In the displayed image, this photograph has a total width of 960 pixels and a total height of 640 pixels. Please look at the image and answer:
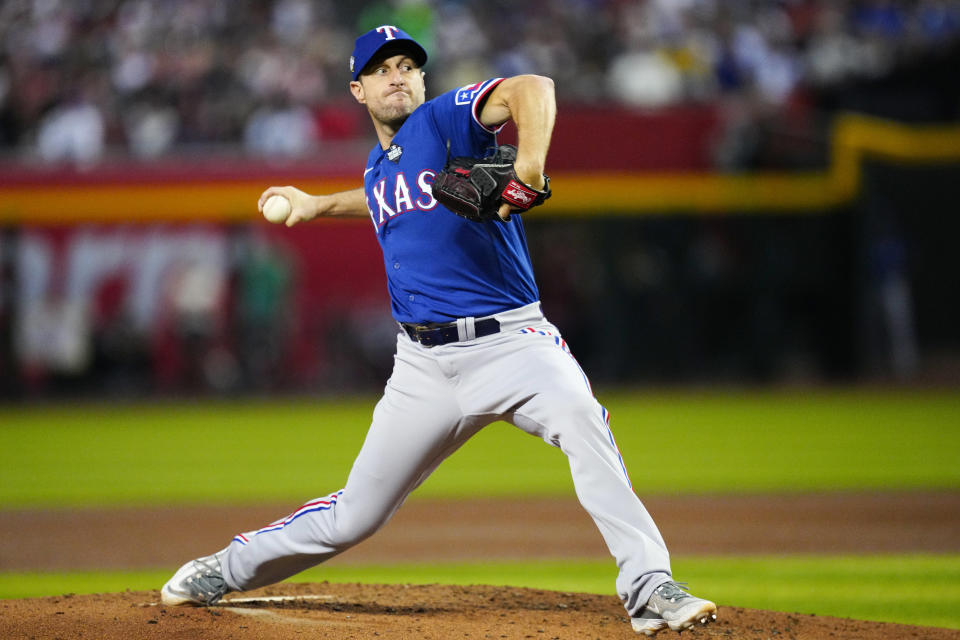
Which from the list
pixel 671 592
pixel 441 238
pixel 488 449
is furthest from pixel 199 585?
pixel 488 449

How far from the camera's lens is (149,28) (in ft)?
55.4

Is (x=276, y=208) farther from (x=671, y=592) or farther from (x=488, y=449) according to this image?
(x=488, y=449)

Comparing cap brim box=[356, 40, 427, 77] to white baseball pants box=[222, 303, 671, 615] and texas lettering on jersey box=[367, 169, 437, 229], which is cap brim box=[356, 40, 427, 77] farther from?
white baseball pants box=[222, 303, 671, 615]

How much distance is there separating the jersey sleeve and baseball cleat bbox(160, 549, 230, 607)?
171cm

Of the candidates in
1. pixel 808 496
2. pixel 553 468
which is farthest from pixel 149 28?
pixel 808 496

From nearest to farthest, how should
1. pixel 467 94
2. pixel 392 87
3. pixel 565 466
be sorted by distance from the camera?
pixel 467 94
pixel 392 87
pixel 565 466

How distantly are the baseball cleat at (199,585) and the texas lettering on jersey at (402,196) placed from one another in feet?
4.50

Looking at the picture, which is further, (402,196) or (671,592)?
(402,196)

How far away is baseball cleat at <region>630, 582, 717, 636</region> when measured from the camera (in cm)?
354

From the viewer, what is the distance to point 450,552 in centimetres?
692

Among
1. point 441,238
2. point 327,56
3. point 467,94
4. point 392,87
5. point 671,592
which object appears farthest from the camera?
point 327,56

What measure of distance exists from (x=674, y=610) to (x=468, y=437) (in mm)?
867

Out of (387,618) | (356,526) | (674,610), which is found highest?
(356,526)

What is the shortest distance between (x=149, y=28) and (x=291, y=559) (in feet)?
46.9
